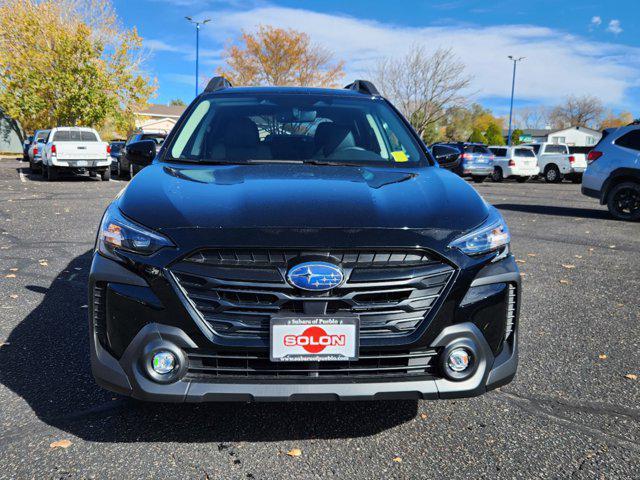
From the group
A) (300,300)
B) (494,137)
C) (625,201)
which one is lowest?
(625,201)

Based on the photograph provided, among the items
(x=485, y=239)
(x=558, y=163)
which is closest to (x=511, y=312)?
(x=485, y=239)

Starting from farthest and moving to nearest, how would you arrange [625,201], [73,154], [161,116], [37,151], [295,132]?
[161,116] < [37,151] < [73,154] < [625,201] < [295,132]

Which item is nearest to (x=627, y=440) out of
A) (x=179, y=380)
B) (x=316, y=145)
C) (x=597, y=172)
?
(x=179, y=380)

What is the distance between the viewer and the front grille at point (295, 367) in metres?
2.30

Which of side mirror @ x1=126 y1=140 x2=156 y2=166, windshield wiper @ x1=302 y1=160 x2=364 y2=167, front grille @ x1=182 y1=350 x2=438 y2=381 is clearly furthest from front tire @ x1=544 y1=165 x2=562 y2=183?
front grille @ x1=182 y1=350 x2=438 y2=381

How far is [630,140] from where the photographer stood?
1106 centimetres

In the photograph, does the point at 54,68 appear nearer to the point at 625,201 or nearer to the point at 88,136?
the point at 88,136

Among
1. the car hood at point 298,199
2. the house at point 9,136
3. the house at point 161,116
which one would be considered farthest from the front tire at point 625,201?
the house at point 161,116

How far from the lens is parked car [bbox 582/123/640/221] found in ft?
36.0

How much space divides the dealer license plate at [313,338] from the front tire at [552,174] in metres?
26.4

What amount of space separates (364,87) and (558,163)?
23.9 meters

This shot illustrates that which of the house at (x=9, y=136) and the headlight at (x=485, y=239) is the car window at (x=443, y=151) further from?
the house at (x=9, y=136)

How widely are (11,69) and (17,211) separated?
84.9 feet

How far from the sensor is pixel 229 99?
4.02 meters
